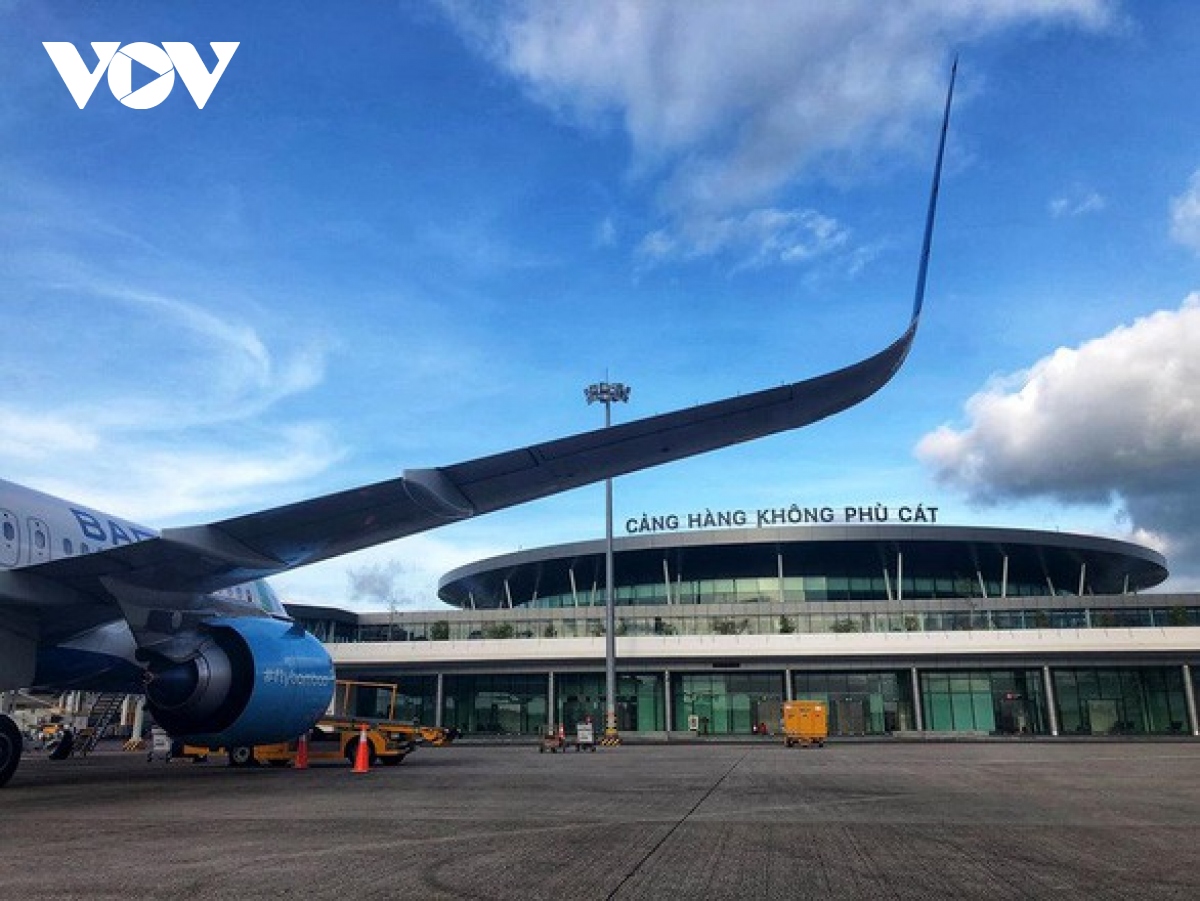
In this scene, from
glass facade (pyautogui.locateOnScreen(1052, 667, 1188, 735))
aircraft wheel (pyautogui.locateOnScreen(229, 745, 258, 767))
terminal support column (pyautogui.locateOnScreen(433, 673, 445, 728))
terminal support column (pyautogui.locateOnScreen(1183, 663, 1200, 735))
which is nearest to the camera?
aircraft wheel (pyautogui.locateOnScreen(229, 745, 258, 767))

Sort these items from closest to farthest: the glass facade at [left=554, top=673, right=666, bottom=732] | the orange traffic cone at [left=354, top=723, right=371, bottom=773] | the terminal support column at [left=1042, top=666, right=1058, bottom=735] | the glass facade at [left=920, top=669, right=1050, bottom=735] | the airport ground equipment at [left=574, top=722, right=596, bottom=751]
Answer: the orange traffic cone at [left=354, top=723, right=371, bottom=773]
the airport ground equipment at [left=574, top=722, right=596, bottom=751]
the terminal support column at [left=1042, top=666, right=1058, bottom=735]
the glass facade at [left=920, top=669, right=1050, bottom=735]
the glass facade at [left=554, top=673, right=666, bottom=732]

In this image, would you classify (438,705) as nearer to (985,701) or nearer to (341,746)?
(985,701)

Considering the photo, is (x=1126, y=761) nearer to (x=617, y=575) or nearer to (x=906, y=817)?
(x=906, y=817)

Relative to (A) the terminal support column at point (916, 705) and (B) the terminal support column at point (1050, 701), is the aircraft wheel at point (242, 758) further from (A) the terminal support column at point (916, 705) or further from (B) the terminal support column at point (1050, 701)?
(B) the terminal support column at point (1050, 701)

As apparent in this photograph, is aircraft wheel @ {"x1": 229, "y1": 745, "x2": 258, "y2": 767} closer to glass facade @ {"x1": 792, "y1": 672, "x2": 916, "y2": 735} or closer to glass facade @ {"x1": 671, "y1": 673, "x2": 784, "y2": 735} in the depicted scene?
glass facade @ {"x1": 671, "y1": 673, "x2": 784, "y2": 735}

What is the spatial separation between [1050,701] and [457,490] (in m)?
53.2

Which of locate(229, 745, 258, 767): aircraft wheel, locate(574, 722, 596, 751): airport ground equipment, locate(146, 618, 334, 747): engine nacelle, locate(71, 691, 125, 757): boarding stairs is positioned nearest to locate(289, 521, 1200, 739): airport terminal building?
locate(574, 722, 596, 751): airport ground equipment

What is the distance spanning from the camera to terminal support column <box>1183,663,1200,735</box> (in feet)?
171

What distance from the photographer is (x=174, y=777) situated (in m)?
18.6

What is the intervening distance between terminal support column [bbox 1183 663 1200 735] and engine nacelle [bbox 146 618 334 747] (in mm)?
54426

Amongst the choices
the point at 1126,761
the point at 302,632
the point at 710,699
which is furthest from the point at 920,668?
the point at 302,632

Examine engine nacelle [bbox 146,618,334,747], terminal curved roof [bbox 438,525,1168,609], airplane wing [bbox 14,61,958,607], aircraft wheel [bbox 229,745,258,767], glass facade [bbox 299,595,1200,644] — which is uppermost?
terminal curved roof [bbox 438,525,1168,609]

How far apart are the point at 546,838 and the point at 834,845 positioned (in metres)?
2.84

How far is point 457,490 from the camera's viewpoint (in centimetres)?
1101
